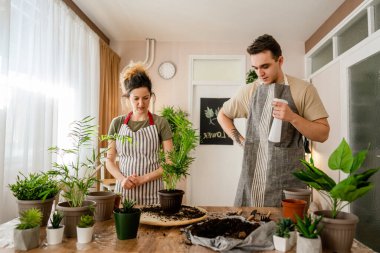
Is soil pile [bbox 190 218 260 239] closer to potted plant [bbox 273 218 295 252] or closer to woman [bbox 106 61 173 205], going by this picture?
potted plant [bbox 273 218 295 252]

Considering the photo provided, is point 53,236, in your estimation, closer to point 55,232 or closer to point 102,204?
point 55,232

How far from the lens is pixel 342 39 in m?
3.71

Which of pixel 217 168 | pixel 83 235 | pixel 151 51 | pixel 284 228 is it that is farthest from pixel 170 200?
pixel 151 51

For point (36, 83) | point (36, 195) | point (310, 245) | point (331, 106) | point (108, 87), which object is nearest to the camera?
point (310, 245)

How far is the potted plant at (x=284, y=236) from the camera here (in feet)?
3.11

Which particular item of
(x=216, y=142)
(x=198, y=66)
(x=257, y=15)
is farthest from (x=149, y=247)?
(x=198, y=66)

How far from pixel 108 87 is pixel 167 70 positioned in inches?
41.8

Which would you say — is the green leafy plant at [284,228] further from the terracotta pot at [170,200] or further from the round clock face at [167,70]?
Answer: the round clock face at [167,70]

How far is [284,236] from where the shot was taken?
955 mm

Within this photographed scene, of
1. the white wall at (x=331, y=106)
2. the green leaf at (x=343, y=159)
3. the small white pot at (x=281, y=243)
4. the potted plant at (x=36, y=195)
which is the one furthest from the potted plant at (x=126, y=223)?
the white wall at (x=331, y=106)

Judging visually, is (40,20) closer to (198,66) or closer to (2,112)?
A: (2,112)

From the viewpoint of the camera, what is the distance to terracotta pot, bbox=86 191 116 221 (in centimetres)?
125

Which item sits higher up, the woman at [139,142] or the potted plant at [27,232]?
the woman at [139,142]

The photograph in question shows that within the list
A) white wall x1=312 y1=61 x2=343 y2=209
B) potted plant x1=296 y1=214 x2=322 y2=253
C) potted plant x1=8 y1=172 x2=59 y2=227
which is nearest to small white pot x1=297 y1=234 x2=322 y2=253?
potted plant x1=296 y1=214 x2=322 y2=253
